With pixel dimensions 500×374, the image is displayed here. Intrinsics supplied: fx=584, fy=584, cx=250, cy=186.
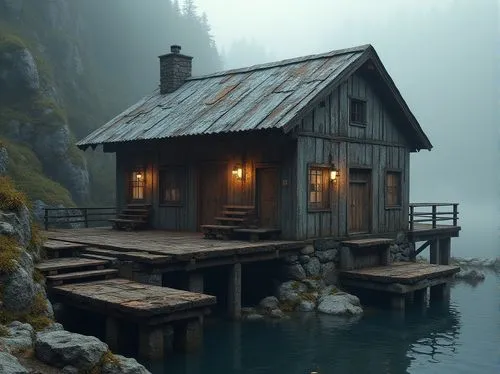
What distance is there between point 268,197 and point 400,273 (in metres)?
4.83

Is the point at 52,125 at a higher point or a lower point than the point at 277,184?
higher

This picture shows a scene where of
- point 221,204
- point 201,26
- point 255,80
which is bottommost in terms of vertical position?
point 221,204

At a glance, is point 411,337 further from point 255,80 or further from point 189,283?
point 255,80

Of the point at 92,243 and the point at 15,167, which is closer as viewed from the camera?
the point at 92,243

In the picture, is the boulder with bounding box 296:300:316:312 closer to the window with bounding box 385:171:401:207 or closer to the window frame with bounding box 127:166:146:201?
the window with bounding box 385:171:401:207

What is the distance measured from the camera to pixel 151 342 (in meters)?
11.5

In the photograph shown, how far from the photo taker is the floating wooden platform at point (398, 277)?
17750 mm

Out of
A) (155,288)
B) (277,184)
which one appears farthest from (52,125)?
(155,288)

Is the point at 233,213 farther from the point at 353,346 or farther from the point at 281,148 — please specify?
the point at 353,346

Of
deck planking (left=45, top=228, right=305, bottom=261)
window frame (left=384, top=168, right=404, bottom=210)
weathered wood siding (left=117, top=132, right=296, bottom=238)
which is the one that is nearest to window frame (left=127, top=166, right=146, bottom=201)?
weathered wood siding (left=117, top=132, right=296, bottom=238)

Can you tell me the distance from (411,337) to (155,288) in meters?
6.71

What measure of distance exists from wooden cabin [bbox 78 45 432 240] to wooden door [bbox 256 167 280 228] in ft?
0.12

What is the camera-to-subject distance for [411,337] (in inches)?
590

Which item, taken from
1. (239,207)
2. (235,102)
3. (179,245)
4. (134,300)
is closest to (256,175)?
(239,207)
